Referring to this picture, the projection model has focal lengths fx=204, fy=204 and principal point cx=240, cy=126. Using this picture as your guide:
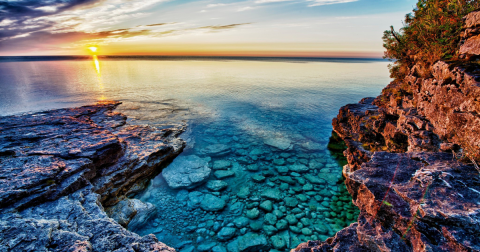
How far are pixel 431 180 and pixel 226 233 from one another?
6886mm

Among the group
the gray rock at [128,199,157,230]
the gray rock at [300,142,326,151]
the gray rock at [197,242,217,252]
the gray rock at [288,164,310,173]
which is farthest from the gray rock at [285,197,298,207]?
the gray rock at [128,199,157,230]

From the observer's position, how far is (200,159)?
1338 cm

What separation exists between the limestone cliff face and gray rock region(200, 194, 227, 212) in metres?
4.37

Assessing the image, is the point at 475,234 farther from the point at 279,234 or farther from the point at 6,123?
the point at 6,123

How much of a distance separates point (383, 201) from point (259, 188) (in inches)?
249

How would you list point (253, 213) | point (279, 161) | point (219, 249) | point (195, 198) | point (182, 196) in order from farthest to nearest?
1. point (279, 161)
2. point (182, 196)
3. point (195, 198)
4. point (253, 213)
5. point (219, 249)

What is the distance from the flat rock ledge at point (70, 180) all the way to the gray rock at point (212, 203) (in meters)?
3.61

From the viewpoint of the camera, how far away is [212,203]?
9789 mm

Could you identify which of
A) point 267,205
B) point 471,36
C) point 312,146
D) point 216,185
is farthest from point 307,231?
point 471,36

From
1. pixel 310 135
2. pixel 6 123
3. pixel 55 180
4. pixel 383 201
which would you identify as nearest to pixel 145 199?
pixel 55 180

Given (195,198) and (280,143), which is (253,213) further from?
(280,143)

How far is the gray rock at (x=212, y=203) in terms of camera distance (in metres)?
9.51

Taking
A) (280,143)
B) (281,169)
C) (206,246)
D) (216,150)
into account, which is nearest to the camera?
(206,246)

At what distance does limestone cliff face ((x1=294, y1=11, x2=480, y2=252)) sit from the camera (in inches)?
172
